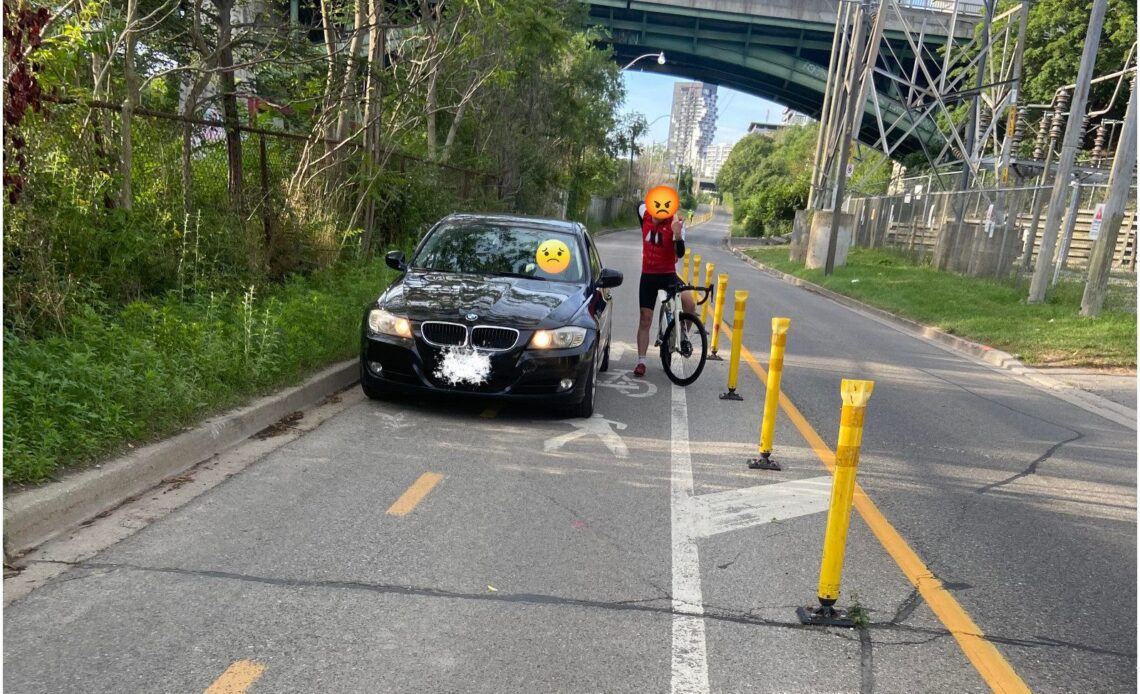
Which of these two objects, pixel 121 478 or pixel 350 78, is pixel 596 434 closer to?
pixel 121 478

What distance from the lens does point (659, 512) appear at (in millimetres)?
4926

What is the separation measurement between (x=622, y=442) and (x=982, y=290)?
1671 cm

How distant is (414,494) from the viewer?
4.95 m

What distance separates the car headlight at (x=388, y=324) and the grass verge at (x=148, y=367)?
0.88m

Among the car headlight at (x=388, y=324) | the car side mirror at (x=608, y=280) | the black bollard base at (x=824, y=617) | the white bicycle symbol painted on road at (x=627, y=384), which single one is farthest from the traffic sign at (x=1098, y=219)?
the black bollard base at (x=824, y=617)

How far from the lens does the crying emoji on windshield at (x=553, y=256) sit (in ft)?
25.4

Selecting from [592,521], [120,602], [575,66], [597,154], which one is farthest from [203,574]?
[597,154]

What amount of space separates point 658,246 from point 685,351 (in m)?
1.12

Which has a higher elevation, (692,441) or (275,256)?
(275,256)

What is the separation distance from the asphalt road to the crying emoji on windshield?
1.49m

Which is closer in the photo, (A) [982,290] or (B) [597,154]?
(A) [982,290]

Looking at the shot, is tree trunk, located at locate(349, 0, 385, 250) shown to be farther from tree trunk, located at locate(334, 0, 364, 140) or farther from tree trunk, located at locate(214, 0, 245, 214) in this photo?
tree trunk, located at locate(214, 0, 245, 214)

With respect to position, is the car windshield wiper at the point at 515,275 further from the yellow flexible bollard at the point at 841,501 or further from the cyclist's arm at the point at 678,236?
the yellow flexible bollard at the point at 841,501

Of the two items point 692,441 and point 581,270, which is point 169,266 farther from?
point 692,441
